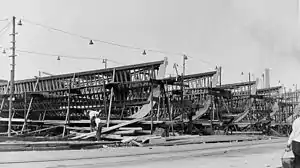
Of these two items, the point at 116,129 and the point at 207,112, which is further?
the point at 207,112

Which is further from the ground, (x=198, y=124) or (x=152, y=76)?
(x=152, y=76)

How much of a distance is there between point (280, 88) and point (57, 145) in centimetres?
3889

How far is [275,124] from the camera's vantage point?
38.7 m

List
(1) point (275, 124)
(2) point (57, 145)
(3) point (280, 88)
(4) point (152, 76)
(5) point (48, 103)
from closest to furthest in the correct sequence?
(2) point (57, 145) → (4) point (152, 76) → (5) point (48, 103) → (1) point (275, 124) → (3) point (280, 88)

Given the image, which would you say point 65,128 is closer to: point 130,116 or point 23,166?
point 130,116

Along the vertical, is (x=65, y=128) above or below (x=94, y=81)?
below

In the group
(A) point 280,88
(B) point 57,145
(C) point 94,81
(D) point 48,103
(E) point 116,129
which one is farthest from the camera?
(A) point 280,88

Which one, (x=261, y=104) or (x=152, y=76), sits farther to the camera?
(x=261, y=104)

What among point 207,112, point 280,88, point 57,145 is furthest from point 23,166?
point 280,88

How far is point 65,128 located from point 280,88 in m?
30.6

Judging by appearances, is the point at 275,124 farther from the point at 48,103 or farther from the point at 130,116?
the point at 48,103

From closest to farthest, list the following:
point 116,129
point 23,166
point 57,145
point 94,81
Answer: point 23,166 < point 57,145 < point 116,129 < point 94,81

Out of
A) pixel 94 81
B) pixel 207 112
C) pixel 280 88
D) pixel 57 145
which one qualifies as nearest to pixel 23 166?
pixel 57 145

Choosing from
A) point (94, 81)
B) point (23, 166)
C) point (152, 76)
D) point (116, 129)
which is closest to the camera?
point (23, 166)
